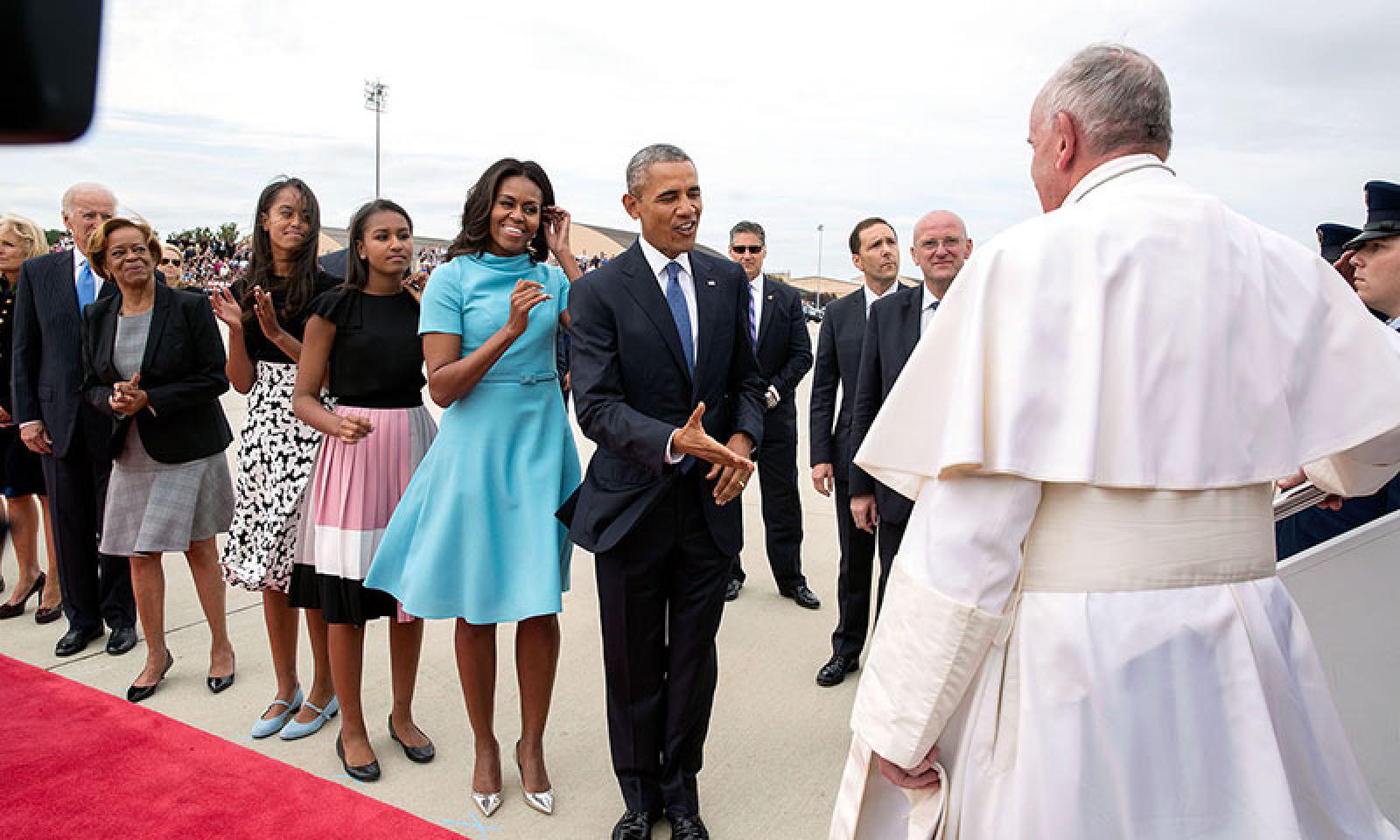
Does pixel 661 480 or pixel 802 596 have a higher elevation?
pixel 661 480

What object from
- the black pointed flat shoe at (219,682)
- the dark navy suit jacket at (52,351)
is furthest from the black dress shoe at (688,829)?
the dark navy suit jacket at (52,351)

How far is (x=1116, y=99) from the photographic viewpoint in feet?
5.89

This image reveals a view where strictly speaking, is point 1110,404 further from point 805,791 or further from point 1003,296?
point 805,791

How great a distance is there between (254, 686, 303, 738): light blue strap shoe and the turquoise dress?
0.96m

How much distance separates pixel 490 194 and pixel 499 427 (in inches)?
33.8

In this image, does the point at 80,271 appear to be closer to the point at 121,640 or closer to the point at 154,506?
the point at 154,506

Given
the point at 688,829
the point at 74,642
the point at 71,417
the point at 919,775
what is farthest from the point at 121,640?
the point at 919,775

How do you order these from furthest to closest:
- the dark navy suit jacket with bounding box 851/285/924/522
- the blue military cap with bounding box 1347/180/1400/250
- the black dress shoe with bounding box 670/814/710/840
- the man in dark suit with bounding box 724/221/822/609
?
the man in dark suit with bounding box 724/221/822/609
the dark navy suit jacket with bounding box 851/285/924/522
the black dress shoe with bounding box 670/814/710/840
the blue military cap with bounding box 1347/180/1400/250

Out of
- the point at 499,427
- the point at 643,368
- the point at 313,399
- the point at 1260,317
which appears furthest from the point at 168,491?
the point at 1260,317

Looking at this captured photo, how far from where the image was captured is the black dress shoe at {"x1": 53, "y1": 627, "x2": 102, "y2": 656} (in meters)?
4.52

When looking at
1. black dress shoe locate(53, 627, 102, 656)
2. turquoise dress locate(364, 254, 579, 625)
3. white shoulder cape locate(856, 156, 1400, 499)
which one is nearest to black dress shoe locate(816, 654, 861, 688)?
turquoise dress locate(364, 254, 579, 625)

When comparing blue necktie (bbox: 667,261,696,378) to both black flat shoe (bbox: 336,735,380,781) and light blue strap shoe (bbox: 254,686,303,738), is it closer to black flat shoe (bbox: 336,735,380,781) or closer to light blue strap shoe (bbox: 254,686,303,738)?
black flat shoe (bbox: 336,735,380,781)

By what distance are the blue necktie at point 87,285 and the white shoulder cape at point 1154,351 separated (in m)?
4.77

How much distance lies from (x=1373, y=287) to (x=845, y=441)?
7.63ft
